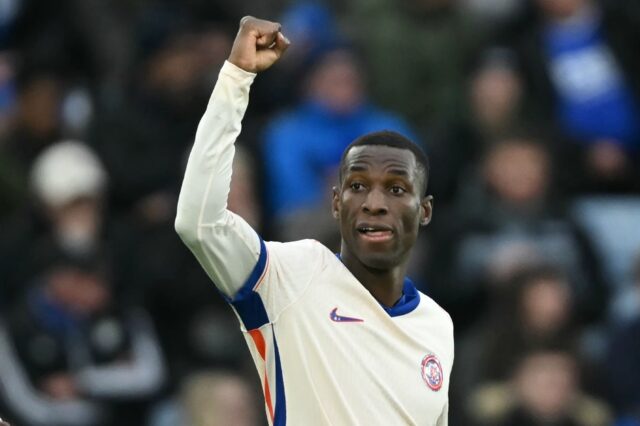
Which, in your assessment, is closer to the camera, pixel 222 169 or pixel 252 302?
pixel 222 169

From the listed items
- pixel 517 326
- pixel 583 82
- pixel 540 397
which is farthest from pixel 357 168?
pixel 583 82

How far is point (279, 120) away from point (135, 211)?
1.07 metres

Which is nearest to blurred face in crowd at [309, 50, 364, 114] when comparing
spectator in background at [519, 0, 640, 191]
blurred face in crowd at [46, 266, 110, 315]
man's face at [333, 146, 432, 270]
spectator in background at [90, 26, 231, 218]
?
spectator in background at [90, 26, 231, 218]

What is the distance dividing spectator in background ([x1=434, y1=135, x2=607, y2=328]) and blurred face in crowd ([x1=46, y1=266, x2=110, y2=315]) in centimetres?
203

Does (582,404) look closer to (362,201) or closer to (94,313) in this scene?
(94,313)

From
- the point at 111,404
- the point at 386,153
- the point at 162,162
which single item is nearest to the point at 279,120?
the point at 162,162

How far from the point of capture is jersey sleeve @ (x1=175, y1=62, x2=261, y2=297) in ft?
14.8

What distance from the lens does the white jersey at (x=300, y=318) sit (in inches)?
178

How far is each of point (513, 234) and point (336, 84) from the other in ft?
4.61

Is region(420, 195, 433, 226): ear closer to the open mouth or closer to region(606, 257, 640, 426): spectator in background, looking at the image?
the open mouth

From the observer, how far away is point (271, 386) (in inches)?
191

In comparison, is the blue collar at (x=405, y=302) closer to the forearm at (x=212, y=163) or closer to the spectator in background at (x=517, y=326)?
the forearm at (x=212, y=163)

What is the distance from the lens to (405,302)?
Answer: 17.0ft

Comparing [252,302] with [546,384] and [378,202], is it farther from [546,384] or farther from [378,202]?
[546,384]
